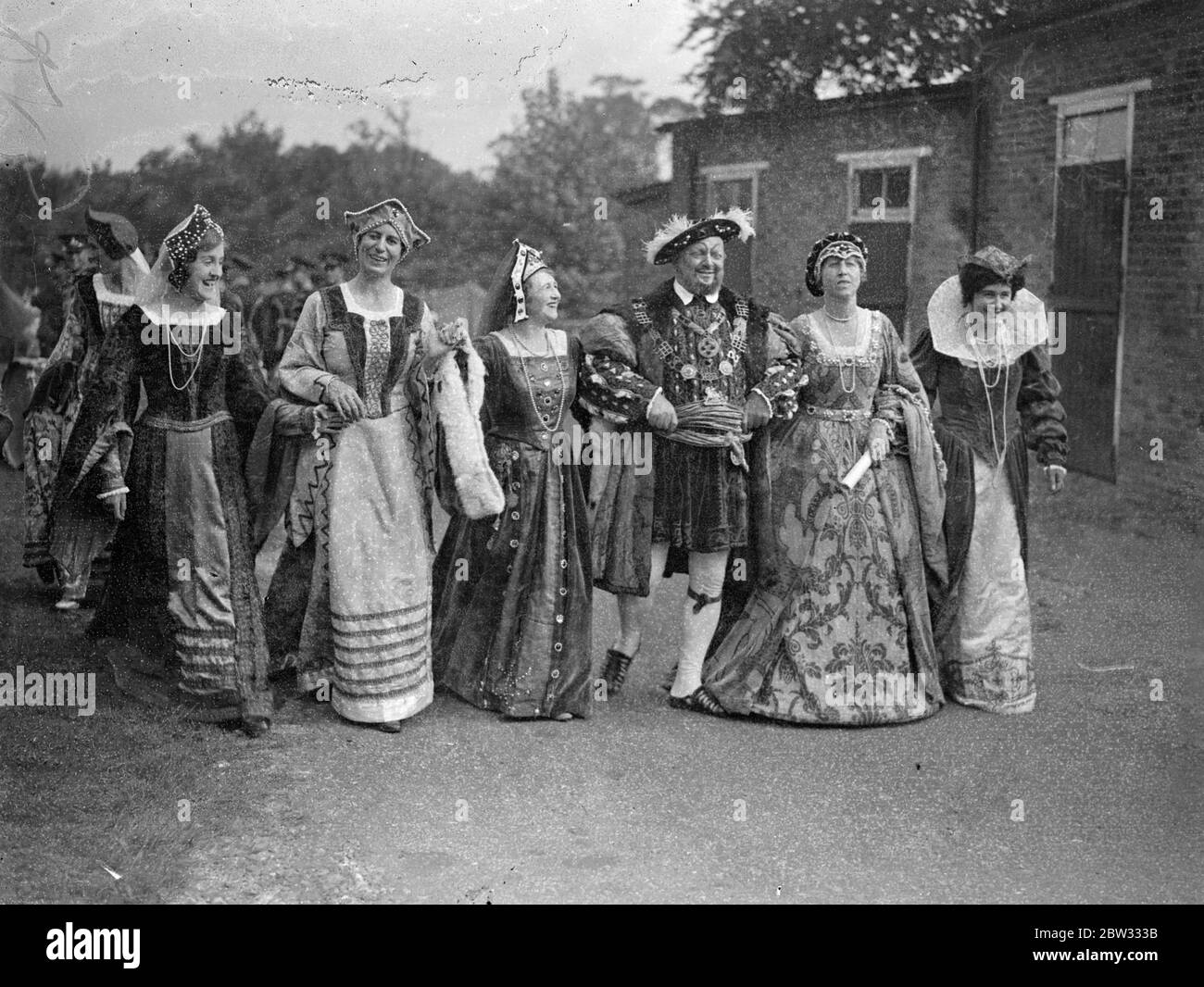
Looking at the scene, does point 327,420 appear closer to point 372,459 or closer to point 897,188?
point 372,459

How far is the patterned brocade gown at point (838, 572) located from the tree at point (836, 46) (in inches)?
65.1

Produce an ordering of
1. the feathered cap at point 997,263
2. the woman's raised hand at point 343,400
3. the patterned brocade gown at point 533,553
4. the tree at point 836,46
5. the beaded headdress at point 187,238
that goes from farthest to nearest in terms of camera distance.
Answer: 1. the tree at point 836,46
2. the feathered cap at point 997,263
3. the patterned brocade gown at point 533,553
4. the woman's raised hand at point 343,400
5. the beaded headdress at point 187,238

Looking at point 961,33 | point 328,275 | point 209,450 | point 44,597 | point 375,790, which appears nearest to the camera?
point 375,790

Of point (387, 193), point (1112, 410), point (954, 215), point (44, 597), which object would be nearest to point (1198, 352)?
point (1112, 410)

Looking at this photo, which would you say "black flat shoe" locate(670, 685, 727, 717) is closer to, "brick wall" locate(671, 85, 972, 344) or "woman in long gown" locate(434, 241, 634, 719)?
"woman in long gown" locate(434, 241, 634, 719)

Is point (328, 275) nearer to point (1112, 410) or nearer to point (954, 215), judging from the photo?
point (954, 215)

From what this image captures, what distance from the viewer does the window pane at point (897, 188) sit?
20.9 feet

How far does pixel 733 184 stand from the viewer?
21.7ft

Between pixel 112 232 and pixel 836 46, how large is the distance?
3616 millimetres

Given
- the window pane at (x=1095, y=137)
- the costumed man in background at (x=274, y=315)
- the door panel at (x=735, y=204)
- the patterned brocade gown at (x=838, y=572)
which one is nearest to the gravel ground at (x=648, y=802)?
the patterned brocade gown at (x=838, y=572)

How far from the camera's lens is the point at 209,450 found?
4.99m

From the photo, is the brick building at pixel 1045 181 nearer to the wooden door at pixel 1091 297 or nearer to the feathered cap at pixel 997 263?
the wooden door at pixel 1091 297

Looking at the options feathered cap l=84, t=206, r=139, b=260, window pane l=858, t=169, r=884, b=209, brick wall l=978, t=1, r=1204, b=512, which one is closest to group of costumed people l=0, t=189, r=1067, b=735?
feathered cap l=84, t=206, r=139, b=260

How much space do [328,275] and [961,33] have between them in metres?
3.78
